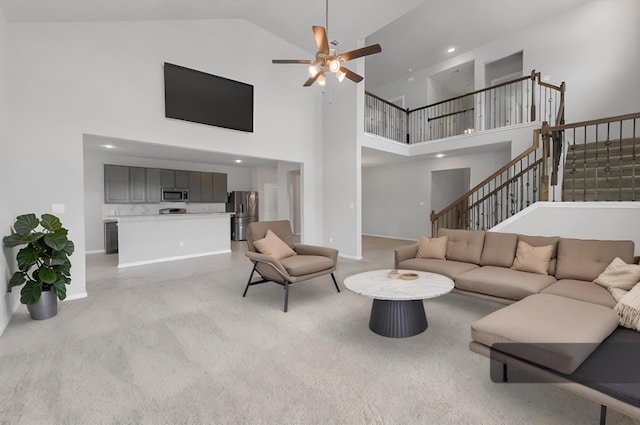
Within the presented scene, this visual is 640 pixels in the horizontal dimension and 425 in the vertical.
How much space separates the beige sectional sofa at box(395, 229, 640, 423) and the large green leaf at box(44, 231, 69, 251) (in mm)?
3913

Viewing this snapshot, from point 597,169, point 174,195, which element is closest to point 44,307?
point 174,195

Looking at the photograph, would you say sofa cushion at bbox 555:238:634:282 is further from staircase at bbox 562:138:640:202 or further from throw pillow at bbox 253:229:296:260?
throw pillow at bbox 253:229:296:260

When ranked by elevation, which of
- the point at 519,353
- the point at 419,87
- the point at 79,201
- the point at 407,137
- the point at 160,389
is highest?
the point at 419,87

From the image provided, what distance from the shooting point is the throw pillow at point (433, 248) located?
3.99 meters

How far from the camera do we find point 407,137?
849cm

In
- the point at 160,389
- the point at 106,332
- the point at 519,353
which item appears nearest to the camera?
the point at 519,353

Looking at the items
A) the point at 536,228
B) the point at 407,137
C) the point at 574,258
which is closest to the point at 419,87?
the point at 407,137

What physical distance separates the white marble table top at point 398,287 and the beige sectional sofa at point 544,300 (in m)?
0.51

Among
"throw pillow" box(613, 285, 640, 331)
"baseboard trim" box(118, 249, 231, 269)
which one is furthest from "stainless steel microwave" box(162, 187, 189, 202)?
"throw pillow" box(613, 285, 640, 331)

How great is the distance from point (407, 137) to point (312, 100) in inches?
129

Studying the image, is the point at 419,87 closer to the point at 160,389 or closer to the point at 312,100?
the point at 312,100

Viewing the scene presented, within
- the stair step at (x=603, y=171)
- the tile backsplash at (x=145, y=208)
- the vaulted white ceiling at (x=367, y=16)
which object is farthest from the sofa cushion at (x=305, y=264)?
the tile backsplash at (x=145, y=208)

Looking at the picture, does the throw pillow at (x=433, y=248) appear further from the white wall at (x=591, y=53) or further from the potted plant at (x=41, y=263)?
the white wall at (x=591, y=53)

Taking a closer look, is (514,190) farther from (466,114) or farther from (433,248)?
Answer: (433,248)
